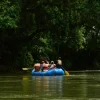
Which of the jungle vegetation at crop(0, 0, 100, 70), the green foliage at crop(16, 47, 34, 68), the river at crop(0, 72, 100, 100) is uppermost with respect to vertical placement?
the jungle vegetation at crop(0, 0, 100, 70)

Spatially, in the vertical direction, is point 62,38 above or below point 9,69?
above

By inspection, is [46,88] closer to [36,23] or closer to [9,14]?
[9,14]

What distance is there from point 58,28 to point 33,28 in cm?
235

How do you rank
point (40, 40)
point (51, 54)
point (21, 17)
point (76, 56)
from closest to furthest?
point (21, 17) → point (40, 40) → point (51, 54) → point (76, 56)

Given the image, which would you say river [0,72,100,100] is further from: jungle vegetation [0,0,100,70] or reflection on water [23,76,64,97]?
jungle vegetation [0,0,100,70]

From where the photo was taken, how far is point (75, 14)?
4100cm

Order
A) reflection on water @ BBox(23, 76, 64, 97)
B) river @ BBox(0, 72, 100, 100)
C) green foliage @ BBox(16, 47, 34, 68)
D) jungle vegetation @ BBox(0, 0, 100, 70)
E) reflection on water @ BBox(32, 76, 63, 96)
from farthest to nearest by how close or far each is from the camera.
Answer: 1. green foliage @ BBox(16, 47, 34, 68)
2. jungle vegetation @ BBox(0, 0, 100, 70)
3. reflection on water @ BBox(32, 76, 63, 96)
4. reflection on water @ BBox(23, 76, 64, 97)
5. river @ BBox(0, 72, 100, 100)

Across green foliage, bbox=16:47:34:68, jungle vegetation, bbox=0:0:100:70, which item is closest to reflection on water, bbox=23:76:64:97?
jungle vegetation, bbox=0:0:100:70

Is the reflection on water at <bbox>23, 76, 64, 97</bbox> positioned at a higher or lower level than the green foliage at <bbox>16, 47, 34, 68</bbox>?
lower

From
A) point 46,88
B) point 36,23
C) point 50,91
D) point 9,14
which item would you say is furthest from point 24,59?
point 50,91

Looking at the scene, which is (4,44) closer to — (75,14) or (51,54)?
(75,14)

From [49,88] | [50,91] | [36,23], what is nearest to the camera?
[50,91]

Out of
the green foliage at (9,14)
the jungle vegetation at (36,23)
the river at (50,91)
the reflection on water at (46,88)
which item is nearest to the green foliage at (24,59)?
the jungle vegetation at (36,23)

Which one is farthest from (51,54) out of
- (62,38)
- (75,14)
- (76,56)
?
(75,14)
